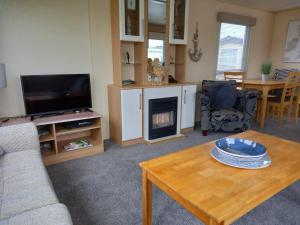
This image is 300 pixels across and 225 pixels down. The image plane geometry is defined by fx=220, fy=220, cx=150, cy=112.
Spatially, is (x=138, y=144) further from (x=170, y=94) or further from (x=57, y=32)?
(x=57, y=32)

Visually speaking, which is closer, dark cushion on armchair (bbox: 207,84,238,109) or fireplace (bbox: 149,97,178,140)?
fireplace (bbox: 149,97,178,140)

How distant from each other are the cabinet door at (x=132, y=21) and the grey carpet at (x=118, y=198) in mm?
1586

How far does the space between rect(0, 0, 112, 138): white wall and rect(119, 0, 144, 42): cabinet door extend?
0.28m

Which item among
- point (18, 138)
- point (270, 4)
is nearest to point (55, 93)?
point (18, 138)

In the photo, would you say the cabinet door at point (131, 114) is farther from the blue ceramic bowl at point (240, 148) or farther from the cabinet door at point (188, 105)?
the blue ceramic bowl at point (240, 148)

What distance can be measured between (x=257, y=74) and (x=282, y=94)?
141cm

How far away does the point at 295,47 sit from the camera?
4.93 metres

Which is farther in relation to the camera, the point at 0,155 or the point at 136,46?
the point at 136,46

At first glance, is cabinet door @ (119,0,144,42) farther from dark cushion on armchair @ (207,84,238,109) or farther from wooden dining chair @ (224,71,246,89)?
wooden dining chair @ (224,71,246,89)

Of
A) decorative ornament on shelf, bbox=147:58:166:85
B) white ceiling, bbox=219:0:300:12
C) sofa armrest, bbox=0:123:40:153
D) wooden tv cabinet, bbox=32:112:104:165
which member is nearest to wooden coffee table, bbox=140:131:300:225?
sofa armrest, bbox=0:123:40:153

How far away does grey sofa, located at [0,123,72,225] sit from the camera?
1.08m

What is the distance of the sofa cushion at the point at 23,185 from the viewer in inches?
46.9

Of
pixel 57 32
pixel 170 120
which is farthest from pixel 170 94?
pixel 57 32

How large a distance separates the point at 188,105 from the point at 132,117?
1061 mm
